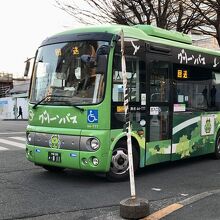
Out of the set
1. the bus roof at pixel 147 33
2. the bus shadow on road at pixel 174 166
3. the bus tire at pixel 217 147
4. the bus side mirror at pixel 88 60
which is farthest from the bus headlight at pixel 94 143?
the bus tire at pixel 217 147

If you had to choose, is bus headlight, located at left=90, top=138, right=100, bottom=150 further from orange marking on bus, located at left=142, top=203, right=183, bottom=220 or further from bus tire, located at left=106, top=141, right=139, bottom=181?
orange marking on bus, located at left=142, top=203, right=183, bottom=220

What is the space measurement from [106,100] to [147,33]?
2.12m

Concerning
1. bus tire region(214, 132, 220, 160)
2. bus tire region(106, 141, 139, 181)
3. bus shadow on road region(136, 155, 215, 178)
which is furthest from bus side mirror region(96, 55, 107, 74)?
bus tire region(214, 132, 220, 160)

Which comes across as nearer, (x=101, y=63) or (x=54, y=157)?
(x=101, y=63)

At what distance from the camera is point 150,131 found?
9.30 meters

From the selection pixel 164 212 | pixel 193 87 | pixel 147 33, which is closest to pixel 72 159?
pixel 164 212

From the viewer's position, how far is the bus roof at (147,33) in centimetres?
862

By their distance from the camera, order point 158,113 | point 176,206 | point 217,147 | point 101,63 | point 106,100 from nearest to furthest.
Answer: point 176,206, point 101,63, point 106,100, point 158,113, point 217,147

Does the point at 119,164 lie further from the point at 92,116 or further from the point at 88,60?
the point at 88,60

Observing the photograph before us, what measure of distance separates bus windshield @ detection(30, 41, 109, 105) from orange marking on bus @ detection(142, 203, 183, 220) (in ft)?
7.99

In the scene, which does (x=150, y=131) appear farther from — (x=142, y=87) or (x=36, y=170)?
(x=36, y=170)

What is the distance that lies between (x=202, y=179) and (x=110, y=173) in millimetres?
1922

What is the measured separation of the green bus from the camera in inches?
325

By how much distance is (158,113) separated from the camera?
31.3 ft
